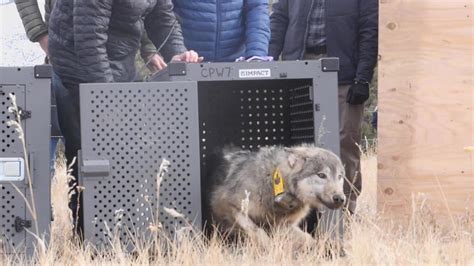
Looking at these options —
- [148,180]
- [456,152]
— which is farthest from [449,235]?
[148,180]

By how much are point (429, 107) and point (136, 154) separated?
2134 millimetres

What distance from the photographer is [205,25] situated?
678 cm

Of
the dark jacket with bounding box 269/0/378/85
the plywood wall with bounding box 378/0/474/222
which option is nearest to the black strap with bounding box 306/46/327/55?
the dark jacket with bounding box 269/0/378/85

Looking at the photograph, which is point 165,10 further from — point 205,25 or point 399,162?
point 399,162

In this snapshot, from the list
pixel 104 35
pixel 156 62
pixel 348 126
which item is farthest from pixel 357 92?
pixel 104 35

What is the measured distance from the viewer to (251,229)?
18.3ft

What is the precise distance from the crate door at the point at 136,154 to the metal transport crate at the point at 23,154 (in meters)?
0.20

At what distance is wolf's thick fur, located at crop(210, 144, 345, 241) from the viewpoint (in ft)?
18.5

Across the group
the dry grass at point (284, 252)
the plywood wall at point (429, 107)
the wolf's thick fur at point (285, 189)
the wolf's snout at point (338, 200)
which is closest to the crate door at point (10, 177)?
the dry grass at point (284, 252)

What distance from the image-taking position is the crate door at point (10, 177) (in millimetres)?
5230

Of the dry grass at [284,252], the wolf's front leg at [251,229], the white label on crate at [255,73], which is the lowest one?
the dry grass at [284,252]

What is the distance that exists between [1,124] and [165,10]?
1.63 meters

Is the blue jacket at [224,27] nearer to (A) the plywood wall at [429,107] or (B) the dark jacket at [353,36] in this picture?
(B) the dark jacket at [353,36]

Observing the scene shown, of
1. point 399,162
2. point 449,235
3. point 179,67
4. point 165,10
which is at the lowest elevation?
point 449,235
